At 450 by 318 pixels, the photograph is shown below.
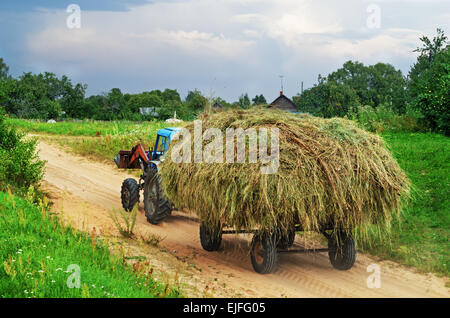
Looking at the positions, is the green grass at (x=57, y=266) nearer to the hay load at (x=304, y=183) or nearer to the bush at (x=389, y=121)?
the hay load at (x=304, y=183)

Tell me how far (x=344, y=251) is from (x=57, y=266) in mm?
3989

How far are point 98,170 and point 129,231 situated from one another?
27.3 ft

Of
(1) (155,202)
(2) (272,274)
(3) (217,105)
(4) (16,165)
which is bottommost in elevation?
(2) (272,274)

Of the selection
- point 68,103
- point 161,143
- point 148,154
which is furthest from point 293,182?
point 68,103

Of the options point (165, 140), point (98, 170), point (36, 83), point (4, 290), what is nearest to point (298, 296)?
point (4, 290)

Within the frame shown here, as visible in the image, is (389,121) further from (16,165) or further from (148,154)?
(16,165)

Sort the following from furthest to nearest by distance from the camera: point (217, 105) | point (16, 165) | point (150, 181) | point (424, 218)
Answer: point (16, 165), point (150, 181), point (424, 218), point (217, 105)

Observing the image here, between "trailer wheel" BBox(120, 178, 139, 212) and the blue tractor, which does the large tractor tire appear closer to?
the blue tractor

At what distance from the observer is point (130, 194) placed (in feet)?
35.0

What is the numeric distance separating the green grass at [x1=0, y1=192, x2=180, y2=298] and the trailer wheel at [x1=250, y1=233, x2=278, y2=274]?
1417mm

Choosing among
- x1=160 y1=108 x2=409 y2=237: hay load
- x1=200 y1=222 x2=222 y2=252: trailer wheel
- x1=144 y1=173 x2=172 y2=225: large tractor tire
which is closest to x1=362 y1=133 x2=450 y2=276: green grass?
x1=160 y1=108 x2=409 y2=237: hay load

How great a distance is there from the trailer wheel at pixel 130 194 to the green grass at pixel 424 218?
16.7 feet

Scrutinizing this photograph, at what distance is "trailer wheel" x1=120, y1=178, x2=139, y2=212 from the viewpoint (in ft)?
34.9

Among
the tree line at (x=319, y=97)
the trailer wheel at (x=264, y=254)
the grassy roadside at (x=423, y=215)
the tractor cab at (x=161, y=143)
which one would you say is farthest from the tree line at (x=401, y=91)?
the trailer wheel at (x=264, y=254)
